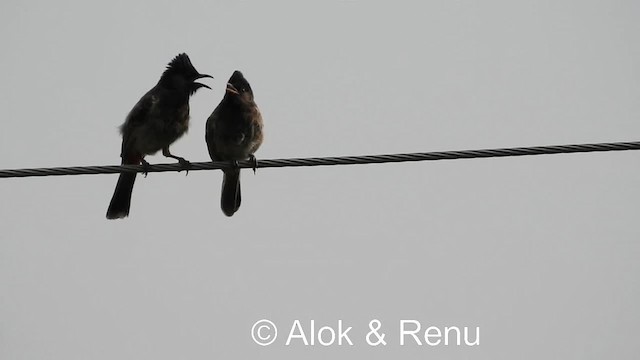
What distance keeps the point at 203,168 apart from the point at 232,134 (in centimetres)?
188

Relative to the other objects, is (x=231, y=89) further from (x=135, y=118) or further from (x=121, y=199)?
(x=121, y=199)

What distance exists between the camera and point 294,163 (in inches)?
226

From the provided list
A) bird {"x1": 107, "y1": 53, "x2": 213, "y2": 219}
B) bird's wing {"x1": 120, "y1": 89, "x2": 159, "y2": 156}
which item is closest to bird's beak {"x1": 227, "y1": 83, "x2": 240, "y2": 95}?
bird {"x1": 107, "y1": 53, "x2": 213, "y2": 219}

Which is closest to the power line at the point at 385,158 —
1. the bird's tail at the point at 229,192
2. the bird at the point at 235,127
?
the bird at the point at 235,127

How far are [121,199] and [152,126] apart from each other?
0.78 meters

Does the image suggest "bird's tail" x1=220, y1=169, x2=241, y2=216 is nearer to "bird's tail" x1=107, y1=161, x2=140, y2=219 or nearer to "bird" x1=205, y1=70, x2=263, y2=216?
"bird" x1=205, y1=70, x2=263, y2=216

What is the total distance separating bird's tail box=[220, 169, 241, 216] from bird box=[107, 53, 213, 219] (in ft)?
2.08

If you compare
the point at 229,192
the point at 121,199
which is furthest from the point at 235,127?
the point at 121,199

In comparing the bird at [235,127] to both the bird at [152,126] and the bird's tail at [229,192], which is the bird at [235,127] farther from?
the bird at [152,126]

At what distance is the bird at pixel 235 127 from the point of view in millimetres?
8297

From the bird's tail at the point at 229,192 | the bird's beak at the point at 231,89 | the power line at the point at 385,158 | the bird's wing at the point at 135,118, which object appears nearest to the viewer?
the power line at the point at 385,158

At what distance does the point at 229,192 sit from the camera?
8688 mm

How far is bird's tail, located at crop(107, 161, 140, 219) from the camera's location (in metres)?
8.36

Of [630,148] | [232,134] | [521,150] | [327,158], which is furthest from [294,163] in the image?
[232,134]
